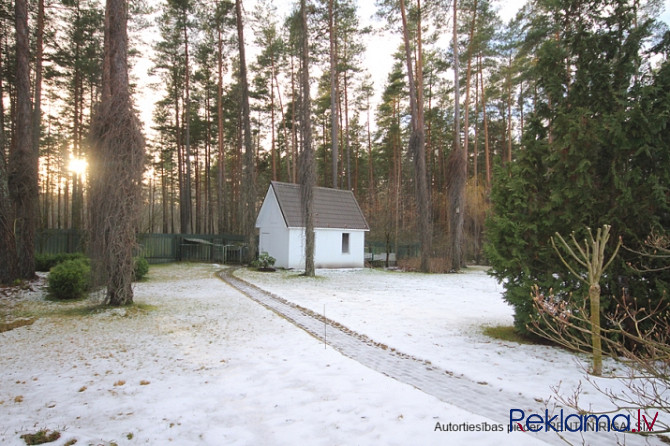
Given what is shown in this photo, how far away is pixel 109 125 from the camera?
8086 millimetres

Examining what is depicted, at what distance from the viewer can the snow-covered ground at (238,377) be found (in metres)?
3.26

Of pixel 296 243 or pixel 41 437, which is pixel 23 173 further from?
pixel 296 243

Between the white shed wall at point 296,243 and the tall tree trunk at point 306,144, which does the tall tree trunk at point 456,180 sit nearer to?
the white shed wall at point 296,243

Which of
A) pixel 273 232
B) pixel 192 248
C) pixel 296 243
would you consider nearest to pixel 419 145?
pixel 296 243

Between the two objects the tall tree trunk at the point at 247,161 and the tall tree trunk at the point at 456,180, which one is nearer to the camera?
the tall tree trunk at the point at 247,161

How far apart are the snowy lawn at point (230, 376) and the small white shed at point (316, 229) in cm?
1045

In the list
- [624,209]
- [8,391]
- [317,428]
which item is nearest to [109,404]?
[8,391]

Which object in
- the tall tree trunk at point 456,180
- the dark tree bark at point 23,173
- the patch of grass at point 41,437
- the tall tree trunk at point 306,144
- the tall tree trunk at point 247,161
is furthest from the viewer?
the tall tree trunk at point 456,180

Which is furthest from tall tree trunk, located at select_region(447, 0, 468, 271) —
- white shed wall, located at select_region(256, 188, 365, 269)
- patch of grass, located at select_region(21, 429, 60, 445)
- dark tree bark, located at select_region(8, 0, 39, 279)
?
patch of grass, located at select_region(21, 429, 60, 445)

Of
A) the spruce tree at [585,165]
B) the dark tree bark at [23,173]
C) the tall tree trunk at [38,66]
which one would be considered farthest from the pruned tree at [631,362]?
the tall tree trunk at [38,66]

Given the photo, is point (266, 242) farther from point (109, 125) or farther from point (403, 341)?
point (403, 341)

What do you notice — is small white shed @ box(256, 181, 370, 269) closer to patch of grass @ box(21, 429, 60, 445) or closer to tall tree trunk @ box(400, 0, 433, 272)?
tall tree trunk @ box(400, 0, 433, 272)

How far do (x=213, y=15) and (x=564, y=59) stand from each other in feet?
62.8

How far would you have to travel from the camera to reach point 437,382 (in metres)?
4.44
